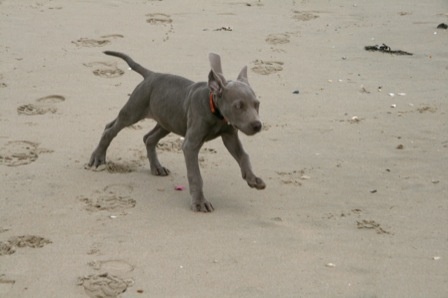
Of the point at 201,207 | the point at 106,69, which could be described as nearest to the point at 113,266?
the point at 201,207

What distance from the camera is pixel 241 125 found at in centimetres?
528

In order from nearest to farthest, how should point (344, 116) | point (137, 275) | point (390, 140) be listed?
point (137, 275) → point (390, 140) → point (344, 116)

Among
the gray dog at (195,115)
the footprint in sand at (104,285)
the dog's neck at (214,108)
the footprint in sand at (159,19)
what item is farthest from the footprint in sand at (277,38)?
the footprint in sand at (104,285)

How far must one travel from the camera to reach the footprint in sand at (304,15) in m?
10.2

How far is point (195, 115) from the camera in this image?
5.63 m

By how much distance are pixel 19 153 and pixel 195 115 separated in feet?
5.39

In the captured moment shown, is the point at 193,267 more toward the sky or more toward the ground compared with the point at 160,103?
more toward the ground

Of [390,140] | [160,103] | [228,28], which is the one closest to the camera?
[160,103]

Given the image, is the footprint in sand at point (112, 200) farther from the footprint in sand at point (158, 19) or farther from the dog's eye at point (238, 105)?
the footprint in sand at point (158, 19)

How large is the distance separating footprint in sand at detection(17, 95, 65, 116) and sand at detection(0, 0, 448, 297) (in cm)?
2

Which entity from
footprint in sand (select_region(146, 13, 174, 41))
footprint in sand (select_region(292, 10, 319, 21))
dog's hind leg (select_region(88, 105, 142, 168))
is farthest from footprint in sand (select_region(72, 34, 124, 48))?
dog's hind leg (select_region(88, 105, 142, 168))

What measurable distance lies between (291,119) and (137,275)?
10.1 feet

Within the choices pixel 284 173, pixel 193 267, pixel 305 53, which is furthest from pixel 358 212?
pixel 305 53

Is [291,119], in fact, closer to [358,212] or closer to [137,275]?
[358,212]
